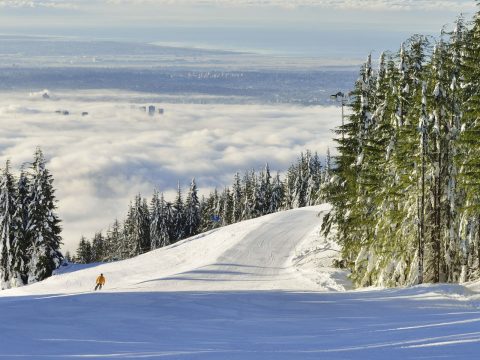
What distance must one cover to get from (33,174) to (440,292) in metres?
40.8

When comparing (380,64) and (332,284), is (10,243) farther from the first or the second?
(380,64)

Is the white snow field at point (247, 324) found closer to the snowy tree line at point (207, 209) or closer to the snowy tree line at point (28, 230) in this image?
the snowy tree line at point (28, 230)

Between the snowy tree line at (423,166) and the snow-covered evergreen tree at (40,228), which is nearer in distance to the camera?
the snowy tree line at (423,166)

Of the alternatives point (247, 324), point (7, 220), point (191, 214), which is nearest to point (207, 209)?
point (191, 214)

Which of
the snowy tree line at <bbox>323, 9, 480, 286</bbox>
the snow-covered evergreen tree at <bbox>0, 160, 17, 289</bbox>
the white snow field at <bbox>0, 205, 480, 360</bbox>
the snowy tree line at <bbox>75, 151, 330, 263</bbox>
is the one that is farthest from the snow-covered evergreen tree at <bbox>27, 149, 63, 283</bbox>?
the snowy tree line at <bbox>75, 151, 330, 263</bbox>

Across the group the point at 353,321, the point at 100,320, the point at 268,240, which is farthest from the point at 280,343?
the point at 268,240

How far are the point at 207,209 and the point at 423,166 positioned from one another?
313 feet

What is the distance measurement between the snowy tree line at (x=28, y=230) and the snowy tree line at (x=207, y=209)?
4607 cm

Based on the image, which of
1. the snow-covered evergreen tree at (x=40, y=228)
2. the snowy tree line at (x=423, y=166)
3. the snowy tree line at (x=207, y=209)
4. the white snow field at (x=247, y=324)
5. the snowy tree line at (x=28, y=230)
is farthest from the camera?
the snowy tree line at (x=207, y=209)

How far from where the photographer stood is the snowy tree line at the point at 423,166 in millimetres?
29531

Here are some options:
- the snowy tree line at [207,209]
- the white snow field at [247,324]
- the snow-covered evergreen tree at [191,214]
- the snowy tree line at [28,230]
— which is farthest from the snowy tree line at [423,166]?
the snow-covered evergreen tree at [191,214]

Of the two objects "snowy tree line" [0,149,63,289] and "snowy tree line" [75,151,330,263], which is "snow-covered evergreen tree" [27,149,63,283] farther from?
"snowy tree line" [75,151,330,263]

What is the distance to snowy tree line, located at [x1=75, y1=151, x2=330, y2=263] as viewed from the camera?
10594 cm

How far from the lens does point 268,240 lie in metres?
58.8
